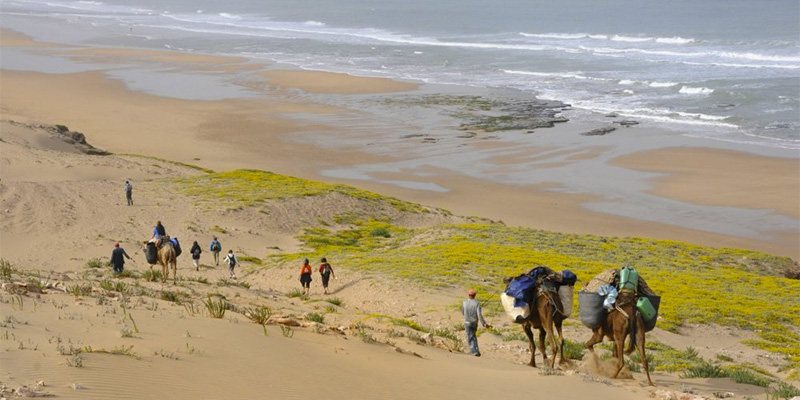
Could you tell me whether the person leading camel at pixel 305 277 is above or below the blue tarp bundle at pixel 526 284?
below

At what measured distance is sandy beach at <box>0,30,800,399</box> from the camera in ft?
34.6

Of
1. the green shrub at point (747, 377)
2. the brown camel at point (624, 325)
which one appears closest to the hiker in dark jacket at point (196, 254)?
the brown camel at point (624, 325)

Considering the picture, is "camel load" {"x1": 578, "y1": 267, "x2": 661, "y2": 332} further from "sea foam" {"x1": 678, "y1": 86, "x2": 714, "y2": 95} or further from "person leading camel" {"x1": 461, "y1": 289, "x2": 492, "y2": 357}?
"sea foam" {"x1": 678, "y1": 86, "x2": 714, "y2": 95}

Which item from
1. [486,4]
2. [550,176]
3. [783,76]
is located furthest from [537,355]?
[486,4]

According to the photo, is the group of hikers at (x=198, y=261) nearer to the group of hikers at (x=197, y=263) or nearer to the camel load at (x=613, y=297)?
the group of hikers at (x=197, y=263)

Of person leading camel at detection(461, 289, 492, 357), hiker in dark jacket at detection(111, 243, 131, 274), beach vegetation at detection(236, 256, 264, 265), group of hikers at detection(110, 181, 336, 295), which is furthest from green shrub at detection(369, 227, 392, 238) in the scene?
person leading camel at detection(461, 289, 492, 357)

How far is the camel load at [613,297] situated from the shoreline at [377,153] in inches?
788

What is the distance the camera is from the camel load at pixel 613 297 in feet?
42.0

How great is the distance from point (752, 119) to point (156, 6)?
462 ft

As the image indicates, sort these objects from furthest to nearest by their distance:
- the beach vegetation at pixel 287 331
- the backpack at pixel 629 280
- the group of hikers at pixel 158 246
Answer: the group of hikers at pixel 158 246
the backpack at pixel 629 280
the beach vegetation at pixel 287 331

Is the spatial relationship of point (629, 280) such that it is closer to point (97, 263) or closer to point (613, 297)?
point (613, 297)

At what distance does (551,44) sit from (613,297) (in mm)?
82434

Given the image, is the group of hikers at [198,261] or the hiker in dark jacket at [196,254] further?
the hiker in dark jacket at [196,254]

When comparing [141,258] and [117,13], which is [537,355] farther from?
[117,13]
